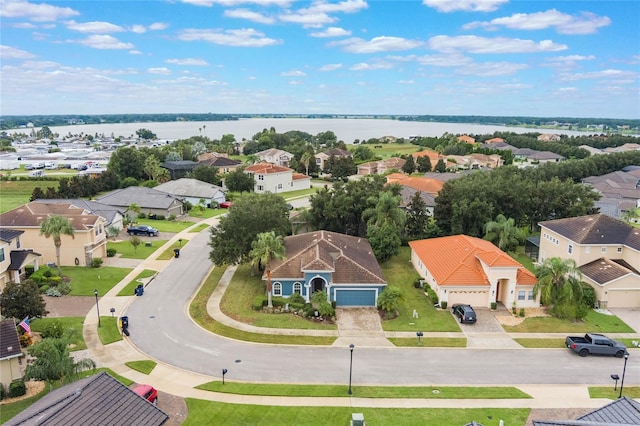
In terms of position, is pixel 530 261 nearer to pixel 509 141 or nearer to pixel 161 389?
pixel 161 389

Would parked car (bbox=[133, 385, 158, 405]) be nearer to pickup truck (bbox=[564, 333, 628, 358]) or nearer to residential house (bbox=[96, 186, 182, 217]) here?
pickup truck (bbox=[564, 333, 628, 358])

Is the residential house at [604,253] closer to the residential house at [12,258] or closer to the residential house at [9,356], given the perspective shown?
the residential house at [9,356]

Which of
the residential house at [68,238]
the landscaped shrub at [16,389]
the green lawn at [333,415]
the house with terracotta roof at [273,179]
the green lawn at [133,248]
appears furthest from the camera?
the house with terracotta roof at [273,179]

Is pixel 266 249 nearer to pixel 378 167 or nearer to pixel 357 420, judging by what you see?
pixel 357 420

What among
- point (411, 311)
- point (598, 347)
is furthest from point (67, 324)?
point (598, 347)

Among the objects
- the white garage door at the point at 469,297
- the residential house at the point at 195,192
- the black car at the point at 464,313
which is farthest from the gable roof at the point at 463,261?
the residential house at the point at 195,192

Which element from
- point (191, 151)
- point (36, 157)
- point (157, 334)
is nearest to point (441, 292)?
point (157, 334)
